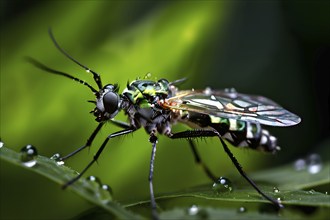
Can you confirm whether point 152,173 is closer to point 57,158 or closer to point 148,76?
point 57,158

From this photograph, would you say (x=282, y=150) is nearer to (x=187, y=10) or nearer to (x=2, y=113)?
(x=187, y=10)

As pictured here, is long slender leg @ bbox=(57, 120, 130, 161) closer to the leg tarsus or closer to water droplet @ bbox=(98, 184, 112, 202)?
the leg tarsus

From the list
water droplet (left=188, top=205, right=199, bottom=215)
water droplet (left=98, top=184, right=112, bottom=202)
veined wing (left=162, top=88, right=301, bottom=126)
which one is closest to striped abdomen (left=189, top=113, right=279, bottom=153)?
veined wing (left=162, top=88, right=301, bottom=126)

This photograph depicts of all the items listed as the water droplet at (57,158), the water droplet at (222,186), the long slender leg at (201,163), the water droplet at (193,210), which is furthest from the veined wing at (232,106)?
the water droplet at (193,210)

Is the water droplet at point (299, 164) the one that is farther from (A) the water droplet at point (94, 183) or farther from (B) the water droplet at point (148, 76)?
(A) the water droplet at point (94, 183)

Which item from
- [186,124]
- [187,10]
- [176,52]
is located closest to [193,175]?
[186,124]
